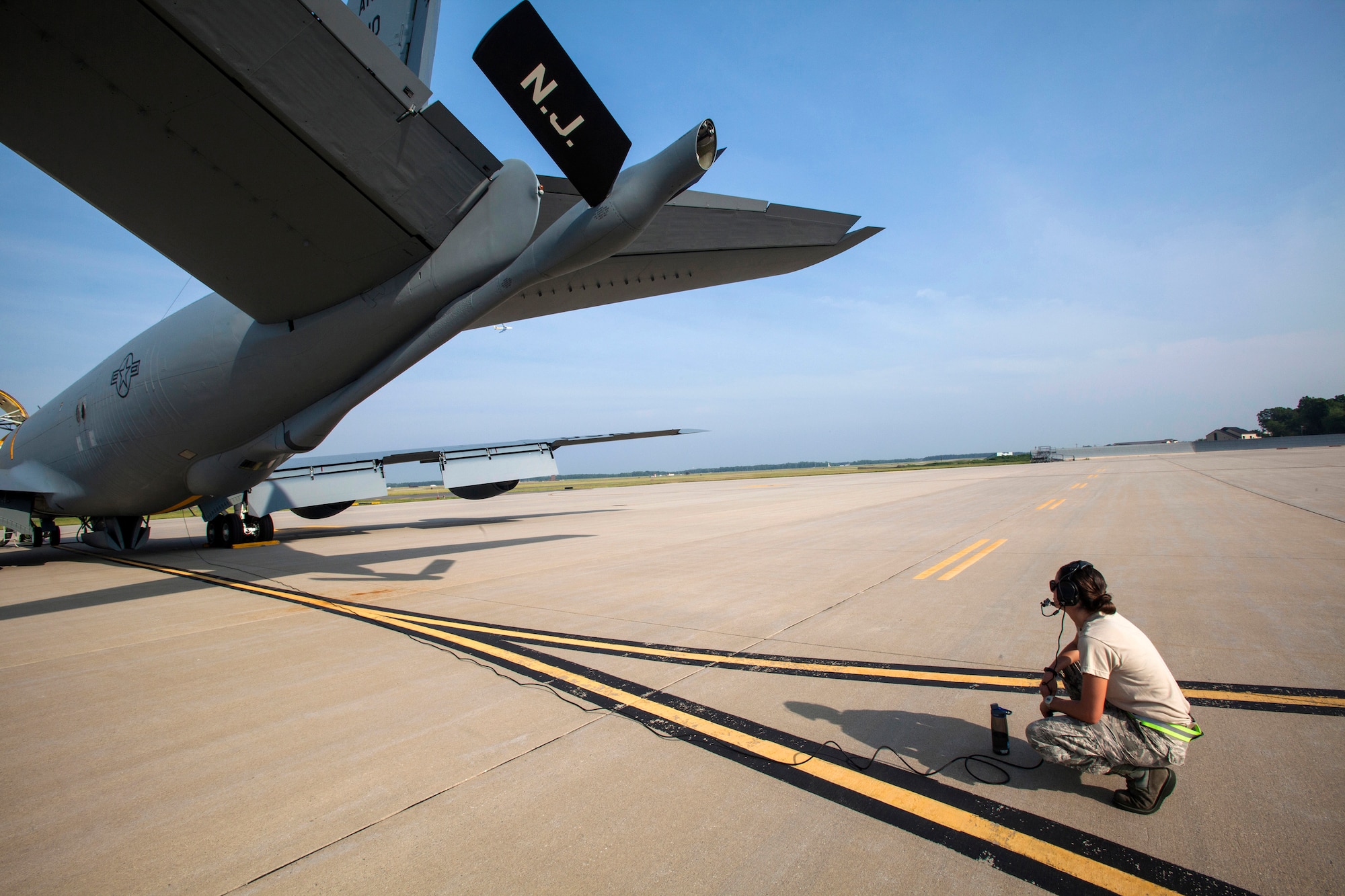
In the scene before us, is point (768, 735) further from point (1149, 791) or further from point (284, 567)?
point (284, 567)

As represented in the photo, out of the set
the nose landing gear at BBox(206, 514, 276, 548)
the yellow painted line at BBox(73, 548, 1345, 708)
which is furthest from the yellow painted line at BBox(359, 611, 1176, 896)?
the nose landing gear at BBox(206, 514, 276, 548)

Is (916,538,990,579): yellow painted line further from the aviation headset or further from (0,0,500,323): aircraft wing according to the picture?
(0,0,500,323): aircraft wing

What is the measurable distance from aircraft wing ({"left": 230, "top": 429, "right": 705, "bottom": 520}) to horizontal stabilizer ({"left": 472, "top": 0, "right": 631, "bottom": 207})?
1349 centimetres

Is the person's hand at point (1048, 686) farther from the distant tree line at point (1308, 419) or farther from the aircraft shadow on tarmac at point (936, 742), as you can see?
the distant tree line at point (1308, 419)

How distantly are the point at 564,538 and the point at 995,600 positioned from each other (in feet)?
34.7

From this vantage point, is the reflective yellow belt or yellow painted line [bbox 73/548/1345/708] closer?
the reflective yellow belt

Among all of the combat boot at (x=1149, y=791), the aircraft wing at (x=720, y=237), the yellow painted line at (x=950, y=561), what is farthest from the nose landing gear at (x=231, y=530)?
the combat boot at (x=1149, y=791)

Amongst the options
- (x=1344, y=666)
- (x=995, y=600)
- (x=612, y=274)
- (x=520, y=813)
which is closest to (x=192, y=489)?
(x=612, y=274)

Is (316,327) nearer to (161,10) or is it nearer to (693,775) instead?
(161,10)

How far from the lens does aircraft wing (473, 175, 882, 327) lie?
23.5ft

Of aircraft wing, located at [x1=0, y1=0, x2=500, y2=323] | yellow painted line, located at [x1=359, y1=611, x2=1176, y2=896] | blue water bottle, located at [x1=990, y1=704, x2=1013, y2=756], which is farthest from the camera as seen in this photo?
aircraft wing, located at [x1=0, y1=0, x2=500, y2=323]

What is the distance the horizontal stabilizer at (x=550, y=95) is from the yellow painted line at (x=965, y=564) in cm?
679

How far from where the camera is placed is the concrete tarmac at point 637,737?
100 inches

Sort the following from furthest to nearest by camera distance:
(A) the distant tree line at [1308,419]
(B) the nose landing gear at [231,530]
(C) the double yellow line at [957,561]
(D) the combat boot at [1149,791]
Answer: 1. (A) the distant tree line at [1308,419]
2. (B) the nose landing gear at [231,530]
3. (C) the double yellow line at [957,561]
4. (D) the combat boot at [1149,791]
